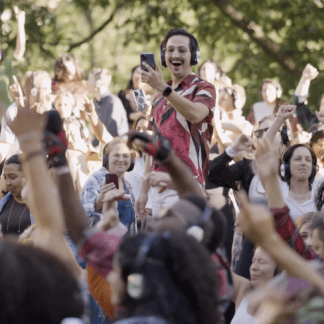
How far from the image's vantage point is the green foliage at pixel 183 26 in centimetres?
1080

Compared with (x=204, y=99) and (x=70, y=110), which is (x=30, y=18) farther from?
(x=204, y=99)

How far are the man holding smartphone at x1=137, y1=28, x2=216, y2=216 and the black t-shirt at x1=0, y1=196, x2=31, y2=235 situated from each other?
3.47 ft

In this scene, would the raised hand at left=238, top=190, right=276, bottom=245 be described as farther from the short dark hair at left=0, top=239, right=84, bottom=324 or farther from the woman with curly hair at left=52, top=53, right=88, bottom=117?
the woman with curly hair at left=52, top=53, right=88, bottom=117

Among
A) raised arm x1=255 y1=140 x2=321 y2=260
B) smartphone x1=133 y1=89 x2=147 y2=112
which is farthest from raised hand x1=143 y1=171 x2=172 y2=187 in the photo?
smartphone x1=133 y1=89 x2=147 y2=112

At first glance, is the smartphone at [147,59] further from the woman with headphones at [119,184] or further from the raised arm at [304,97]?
the raised arm at [304,97]

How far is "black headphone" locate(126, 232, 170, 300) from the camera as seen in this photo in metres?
2.35

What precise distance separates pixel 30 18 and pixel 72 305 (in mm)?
9603

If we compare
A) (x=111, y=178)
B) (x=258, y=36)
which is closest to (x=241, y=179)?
(x=111, y=178)

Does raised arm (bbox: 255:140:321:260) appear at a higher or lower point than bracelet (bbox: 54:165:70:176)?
lower

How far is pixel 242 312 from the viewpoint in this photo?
3912 mm

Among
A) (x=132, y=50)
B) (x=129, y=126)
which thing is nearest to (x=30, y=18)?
(x=132, y=50)

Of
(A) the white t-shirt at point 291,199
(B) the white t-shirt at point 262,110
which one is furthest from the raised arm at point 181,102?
(B) the white t-shirt at point 262,110

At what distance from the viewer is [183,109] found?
4223 millimetres

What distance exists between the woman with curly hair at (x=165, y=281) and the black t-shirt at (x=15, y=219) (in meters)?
2.72
